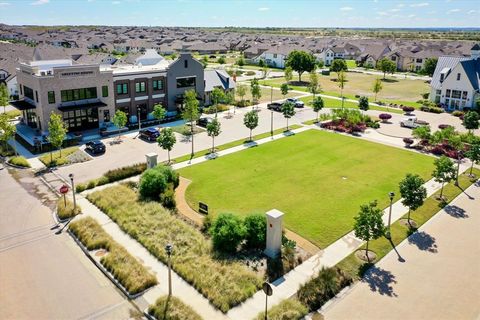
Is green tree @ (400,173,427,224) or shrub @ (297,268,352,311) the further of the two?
green tree @ (400,173,427,224)

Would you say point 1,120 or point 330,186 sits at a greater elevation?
point 1,120

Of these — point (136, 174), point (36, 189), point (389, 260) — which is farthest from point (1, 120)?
point (389, 260)

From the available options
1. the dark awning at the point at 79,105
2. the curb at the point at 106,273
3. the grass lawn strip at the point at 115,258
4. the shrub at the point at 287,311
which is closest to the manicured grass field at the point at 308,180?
the shrub at the point at 287,311

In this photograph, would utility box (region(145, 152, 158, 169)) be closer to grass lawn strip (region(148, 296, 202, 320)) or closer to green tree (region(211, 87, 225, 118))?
grass lawn strip (region(148, 296, 202, 320))

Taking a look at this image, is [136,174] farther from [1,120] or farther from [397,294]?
[397,294]

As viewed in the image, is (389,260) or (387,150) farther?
(387,150)

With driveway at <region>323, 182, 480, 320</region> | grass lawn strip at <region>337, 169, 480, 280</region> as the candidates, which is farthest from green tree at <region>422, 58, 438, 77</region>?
driveway at <region>323, 182, 480, 320</region>
